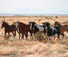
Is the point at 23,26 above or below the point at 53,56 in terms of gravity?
above

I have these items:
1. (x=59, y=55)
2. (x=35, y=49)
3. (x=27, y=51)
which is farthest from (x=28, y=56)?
(x=59, y=55)

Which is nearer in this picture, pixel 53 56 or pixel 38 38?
pixel 53 56

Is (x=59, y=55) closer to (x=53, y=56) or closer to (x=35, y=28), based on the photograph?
(x=53, y=56)

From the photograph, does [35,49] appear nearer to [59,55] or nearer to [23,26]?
[59,55]

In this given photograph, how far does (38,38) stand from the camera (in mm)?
9836

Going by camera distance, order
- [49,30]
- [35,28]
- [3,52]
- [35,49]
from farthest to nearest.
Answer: [35,28]
[49,30]
[35,49]
[3,52]

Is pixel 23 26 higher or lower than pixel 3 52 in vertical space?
higher

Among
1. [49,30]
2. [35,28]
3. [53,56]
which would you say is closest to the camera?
[53,56]

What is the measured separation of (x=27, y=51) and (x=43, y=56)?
125 cm

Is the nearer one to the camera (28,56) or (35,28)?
(28,56)

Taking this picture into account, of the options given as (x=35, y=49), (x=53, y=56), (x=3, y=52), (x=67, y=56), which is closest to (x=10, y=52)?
(x=3, y=52)

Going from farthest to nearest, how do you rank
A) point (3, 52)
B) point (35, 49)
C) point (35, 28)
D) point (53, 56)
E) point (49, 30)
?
point (35, 28)
point (49, 30)
point (35, 49)
point (3, 52)
point (53, 56)

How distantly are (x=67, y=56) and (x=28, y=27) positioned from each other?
4951mm

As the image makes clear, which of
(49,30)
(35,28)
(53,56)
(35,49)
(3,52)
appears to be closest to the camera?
(53,56)
